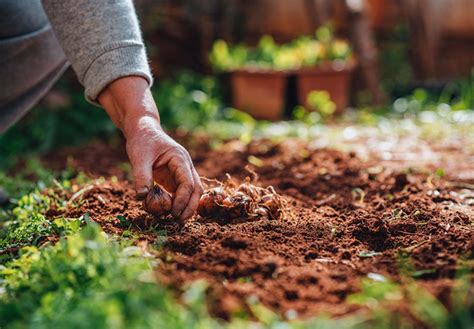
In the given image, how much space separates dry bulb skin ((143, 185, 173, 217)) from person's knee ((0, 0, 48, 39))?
4.40 feet

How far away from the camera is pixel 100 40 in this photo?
7.37ft

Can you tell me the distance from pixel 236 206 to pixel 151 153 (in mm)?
350

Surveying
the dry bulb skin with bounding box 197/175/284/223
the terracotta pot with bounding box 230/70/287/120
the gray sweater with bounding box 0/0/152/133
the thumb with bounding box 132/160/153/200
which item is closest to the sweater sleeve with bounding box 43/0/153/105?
the gray sweater with bounding box 0/0/152/133

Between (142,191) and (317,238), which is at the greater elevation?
(142,191)

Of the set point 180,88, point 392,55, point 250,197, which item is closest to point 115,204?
point 250,197

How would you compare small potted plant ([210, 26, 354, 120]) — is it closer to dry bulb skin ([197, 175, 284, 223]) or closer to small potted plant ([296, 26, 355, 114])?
small potted plant ([296, 26, 355, 114])

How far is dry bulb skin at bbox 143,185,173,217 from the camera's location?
200cm

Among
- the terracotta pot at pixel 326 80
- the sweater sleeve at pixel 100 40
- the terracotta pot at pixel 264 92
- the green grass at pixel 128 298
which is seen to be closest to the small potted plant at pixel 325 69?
the terracotta pot at pixel 326 80

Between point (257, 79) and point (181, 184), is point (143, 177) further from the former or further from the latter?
point (257, 79)

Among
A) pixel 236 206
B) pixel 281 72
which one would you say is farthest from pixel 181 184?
pixel 281 72

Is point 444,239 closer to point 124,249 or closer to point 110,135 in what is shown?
point 124,249

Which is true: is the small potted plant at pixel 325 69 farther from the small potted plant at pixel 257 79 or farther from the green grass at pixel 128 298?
the green grass at pixel 128 298

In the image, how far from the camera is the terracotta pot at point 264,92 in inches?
221

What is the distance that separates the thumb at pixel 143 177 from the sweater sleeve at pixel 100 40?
0.36 metres
